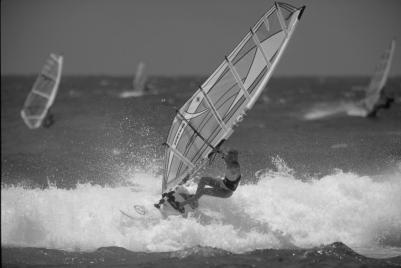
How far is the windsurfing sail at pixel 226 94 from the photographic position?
7.81 m

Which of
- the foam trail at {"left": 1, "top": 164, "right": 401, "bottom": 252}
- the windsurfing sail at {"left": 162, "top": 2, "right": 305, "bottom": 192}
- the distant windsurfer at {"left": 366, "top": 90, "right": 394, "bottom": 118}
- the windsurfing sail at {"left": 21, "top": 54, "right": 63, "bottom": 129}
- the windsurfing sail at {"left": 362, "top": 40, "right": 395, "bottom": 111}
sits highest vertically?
the windsurfing sail at {"left": 362, "top": 40, "right": 395, "bottom": 111}

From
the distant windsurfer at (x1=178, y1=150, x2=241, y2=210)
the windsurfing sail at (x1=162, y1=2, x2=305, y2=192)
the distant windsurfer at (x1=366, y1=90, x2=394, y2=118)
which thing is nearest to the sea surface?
the distant windsurfer at (x1=178, y1=150, x2=241, y2=210)

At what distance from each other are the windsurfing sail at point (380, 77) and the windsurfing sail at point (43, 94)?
12132 millimetres

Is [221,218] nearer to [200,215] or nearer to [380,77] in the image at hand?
[200,215]

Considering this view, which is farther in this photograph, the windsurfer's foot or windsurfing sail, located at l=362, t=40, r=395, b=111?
windsurfing sail, located at l=362, t=40, r=395, b=111

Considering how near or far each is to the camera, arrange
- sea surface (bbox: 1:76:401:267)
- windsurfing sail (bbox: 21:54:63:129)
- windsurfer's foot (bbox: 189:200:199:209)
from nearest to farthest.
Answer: sea surface (bbox: 1:76:401:267)
windsurfer's foot (bbox: 189:200:199:209)
windsurfing sail (bbox: 21:54:63:129)

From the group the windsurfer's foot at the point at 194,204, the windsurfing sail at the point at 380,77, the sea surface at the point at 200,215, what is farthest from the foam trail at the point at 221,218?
the windsurfing sail at the point at 380,77

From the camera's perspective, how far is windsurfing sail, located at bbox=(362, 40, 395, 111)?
22125 millimetres

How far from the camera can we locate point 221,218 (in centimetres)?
838

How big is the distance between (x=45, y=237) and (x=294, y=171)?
5.20 m

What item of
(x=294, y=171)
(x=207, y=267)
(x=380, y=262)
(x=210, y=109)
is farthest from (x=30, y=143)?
(x=380, y=262)

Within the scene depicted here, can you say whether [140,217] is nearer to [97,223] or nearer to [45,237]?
[97,223]

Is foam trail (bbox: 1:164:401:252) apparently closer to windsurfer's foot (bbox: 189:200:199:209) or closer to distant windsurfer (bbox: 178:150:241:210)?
windsurfer's foot (bbox: 189:200:199:209)

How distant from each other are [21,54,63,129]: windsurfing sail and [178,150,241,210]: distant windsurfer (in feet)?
33.8
